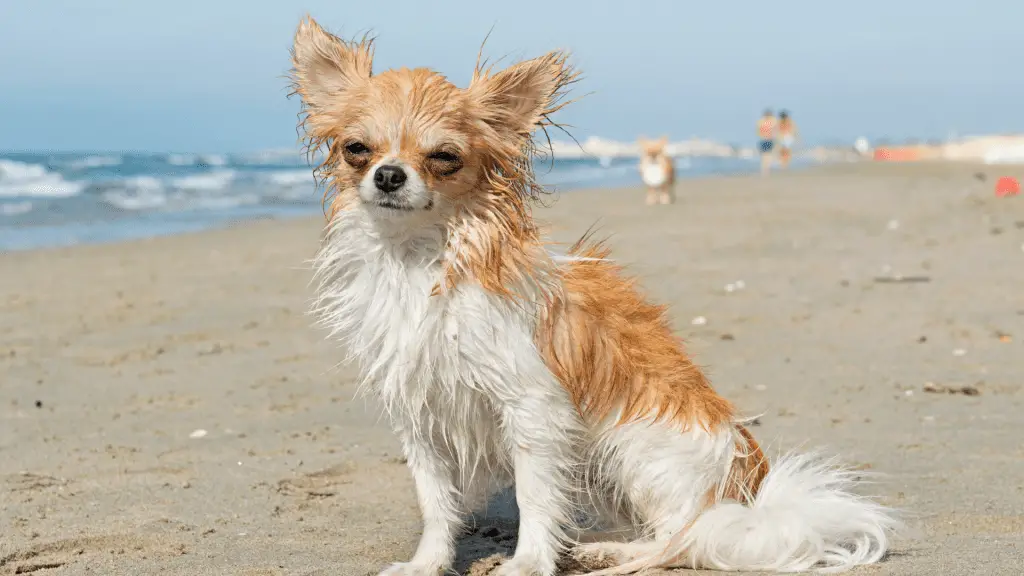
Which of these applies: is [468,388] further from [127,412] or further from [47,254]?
[47,254]

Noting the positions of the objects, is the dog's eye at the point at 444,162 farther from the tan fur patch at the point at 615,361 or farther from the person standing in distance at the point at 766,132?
the person standing in distance at the point at 766,132

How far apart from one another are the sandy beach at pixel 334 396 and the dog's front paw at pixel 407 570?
0.52 ft

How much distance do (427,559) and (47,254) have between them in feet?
38.6

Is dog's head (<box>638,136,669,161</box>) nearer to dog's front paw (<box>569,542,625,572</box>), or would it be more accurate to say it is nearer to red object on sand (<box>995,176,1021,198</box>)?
red object on sand (<box>995,176,1021,198</box>)

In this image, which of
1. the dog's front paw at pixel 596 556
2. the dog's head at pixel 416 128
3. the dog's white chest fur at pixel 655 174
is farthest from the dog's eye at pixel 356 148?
the dog's white chest fur at pixel 655 174

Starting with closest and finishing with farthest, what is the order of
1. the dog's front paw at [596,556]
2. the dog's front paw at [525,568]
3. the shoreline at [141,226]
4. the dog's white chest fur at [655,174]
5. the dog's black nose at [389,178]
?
the dog's black nose at [389,178] → the dog's front paw at [525,568] → the dog's front paw at [596,556] → the shoreline at [141,226] → the dog's white chest fur at [655,174]

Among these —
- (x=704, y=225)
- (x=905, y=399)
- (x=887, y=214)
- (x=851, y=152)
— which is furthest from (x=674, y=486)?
(x=851, y=152)

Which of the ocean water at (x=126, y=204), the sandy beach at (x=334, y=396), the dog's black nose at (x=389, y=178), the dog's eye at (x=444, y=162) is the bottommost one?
the ocean water at (x=126, y=204)

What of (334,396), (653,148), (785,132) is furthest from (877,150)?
(334,396)

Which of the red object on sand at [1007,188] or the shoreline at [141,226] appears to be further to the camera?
the red object on sand at [1007,188]

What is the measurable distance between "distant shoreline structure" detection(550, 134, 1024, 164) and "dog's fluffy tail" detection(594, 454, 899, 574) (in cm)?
150

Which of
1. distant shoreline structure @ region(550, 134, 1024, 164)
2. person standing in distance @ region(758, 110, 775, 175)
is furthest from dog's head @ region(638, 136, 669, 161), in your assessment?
person standing in distance @ region(758, 110, 775, 175)

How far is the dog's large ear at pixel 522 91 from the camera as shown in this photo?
4031 mm

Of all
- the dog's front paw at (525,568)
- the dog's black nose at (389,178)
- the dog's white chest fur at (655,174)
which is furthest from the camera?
the dog's white chest fur at (655,174)
